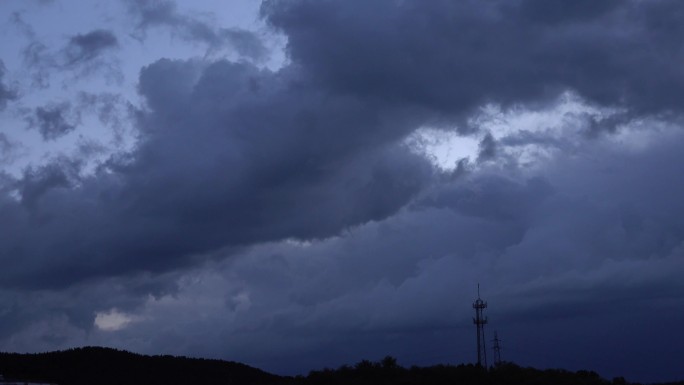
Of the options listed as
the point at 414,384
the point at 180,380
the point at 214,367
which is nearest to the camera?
the point at 414,384

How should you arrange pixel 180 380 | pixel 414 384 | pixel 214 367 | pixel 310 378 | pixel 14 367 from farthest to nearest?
pixel 214 367 → pixel 180 380 → pixel 14 367 → pixel 310 378 → pixel 414 384

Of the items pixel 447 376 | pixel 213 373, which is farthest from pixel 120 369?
pixel 447 376

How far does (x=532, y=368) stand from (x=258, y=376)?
1662 inches

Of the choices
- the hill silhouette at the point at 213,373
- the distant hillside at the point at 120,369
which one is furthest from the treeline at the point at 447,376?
the distant hillside at the point at 120,369

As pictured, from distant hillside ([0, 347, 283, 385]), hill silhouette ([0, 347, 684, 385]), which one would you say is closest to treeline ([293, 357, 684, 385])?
hill silhouette ([0, 347, 684, 385])

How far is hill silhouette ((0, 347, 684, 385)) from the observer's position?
7700 cm

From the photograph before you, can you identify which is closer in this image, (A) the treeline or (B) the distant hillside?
(A) the treeline

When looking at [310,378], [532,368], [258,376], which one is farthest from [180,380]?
[532,368]

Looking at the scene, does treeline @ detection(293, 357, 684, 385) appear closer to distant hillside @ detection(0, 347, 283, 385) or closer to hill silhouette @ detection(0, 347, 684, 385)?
hill silhouette @ detection(0, 347, 684, 385)

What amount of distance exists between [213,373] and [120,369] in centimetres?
1233

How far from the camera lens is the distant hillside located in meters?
91.3

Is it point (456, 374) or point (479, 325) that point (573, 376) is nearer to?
point (456, 374)

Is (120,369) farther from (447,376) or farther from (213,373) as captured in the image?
(447,376)

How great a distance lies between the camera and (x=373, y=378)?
8088 cm
